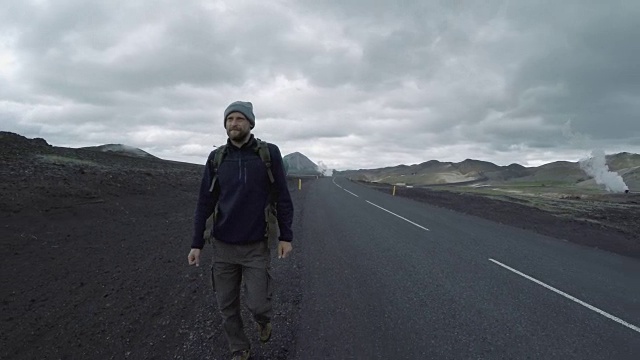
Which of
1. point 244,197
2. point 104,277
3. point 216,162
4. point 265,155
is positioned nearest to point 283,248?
point 244,197

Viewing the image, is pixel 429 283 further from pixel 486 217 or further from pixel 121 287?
pixel 486 217

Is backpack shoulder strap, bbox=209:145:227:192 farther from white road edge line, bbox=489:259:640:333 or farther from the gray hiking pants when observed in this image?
white road edge line, bbox=489:259:640:333

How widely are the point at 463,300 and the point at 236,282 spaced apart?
3.54 metres

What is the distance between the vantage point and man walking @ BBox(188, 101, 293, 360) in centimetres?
333

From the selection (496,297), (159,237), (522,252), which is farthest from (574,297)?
(159,237)

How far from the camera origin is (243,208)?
3332mm

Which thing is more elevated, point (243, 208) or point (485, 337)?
point (243, 208)

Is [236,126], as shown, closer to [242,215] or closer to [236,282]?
[242,215]

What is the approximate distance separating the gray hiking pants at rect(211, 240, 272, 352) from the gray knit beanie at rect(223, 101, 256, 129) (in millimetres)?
1202

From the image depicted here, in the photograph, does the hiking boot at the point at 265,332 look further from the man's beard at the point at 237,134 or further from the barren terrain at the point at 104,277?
the man's beard at the point at 237,134

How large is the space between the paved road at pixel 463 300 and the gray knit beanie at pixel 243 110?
2.42m

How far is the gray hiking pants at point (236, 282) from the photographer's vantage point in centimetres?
338

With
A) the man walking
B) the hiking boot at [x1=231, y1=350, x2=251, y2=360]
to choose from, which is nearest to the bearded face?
the man walking

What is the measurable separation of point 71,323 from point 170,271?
2.00 m
